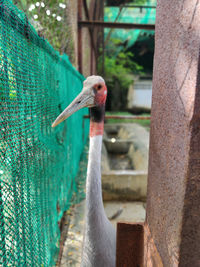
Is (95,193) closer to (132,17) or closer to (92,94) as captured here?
(92,94)

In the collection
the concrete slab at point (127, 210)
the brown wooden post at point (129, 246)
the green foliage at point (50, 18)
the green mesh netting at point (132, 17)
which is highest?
the green mesh netting at point (132, 17)

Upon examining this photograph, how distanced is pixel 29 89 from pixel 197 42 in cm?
107

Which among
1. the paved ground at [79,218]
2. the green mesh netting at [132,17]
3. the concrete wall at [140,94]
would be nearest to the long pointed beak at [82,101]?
the paved ground at [79,218]

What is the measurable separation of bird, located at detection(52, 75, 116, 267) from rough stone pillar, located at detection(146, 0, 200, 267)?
0.59 meters

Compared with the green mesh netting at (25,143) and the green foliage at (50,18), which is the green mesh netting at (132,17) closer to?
the green foliage at (50,18)

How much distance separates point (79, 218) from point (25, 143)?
1.95 meters

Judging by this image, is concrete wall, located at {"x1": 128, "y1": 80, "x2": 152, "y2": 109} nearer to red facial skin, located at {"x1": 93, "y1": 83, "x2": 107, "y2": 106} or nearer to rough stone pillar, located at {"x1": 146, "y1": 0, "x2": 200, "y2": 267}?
red facial skin, located at {"x1": 93, "y1": 83, "x2": 107, "y2": 106}

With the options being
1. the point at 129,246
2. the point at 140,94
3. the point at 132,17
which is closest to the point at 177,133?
the point at 129,246

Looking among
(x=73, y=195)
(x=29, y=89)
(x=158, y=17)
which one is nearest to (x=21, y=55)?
(x=29, y=89)

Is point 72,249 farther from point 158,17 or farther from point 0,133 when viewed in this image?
point 158,17

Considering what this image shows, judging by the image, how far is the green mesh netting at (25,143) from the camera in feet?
3.58

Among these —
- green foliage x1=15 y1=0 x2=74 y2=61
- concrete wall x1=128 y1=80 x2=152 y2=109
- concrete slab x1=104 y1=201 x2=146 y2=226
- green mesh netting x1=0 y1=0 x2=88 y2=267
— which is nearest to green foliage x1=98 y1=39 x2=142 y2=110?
concrete wall x1=128 y1=80 x2=152 y2=109

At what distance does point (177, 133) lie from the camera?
0.86 metres

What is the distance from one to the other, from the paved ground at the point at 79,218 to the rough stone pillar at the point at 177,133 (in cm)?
151
